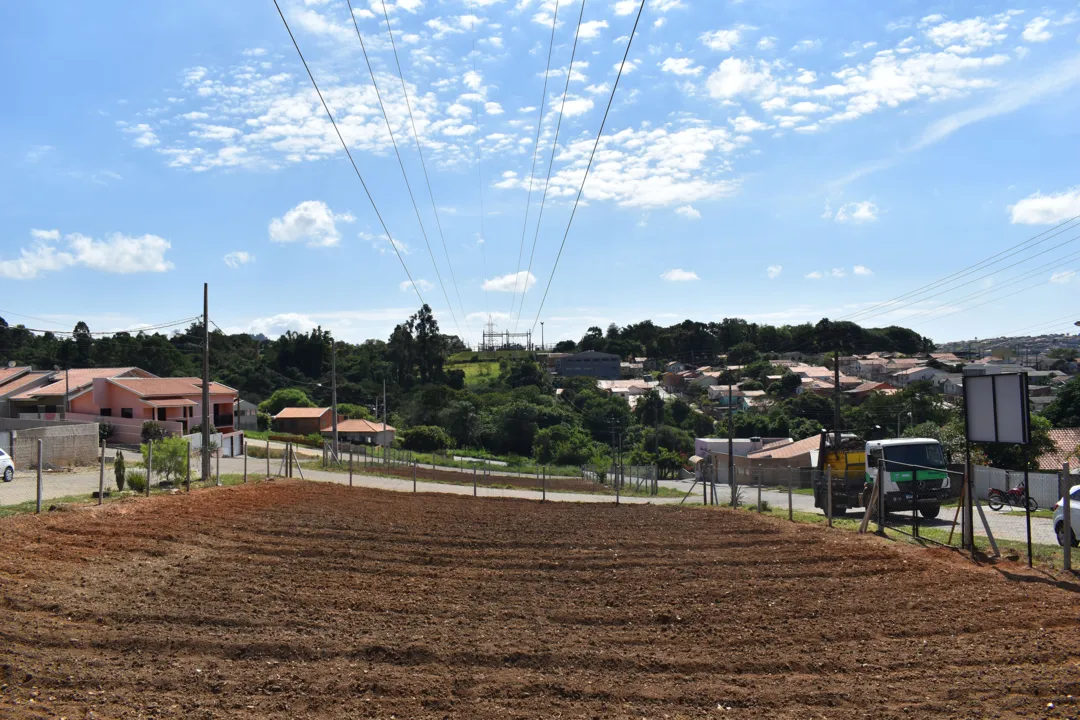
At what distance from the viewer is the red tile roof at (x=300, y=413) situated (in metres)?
81.6

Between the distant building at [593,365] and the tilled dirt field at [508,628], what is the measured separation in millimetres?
131692

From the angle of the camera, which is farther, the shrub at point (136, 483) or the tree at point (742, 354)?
the tree at point (742, 354)

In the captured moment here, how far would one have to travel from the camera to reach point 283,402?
92250 mm

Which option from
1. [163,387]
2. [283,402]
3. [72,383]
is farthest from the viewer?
[283,402]

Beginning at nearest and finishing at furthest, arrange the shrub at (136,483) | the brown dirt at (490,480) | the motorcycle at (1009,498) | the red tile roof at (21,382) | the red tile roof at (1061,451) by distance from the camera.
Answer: the shrub at (136,483), the motorcycle at (1009,498), the red tile roof at (1061,451), the brown dirt at (490,480), the red tile roof at (21,382)

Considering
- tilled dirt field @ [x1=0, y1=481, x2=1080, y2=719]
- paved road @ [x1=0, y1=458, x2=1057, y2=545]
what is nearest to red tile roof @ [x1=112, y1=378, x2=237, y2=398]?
paved road @ [x1=0, y1=458, x2=1057, y2=545]

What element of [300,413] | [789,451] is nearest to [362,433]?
[300,413]

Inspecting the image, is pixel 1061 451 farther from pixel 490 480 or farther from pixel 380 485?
pixel 380 485

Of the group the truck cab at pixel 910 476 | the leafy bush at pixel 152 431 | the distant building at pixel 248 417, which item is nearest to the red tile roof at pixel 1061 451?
the truck cab at pixel 910 476

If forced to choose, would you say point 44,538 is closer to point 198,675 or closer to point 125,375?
point 198,675

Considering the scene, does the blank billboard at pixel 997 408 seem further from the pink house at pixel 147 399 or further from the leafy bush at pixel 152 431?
the pink house at pixel 147 399

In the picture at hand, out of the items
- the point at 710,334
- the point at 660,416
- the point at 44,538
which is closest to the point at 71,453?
the point at 44,538

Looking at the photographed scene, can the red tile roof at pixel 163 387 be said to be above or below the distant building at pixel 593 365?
below

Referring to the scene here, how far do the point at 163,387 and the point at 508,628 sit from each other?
190ft
